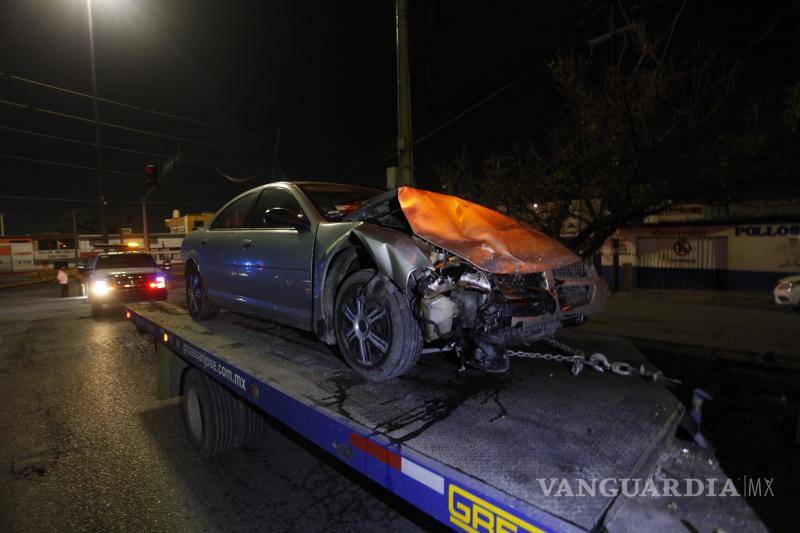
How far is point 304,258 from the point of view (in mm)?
3451

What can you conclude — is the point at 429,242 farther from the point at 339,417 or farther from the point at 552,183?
the point at 552,183

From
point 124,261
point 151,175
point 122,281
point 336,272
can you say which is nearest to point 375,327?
point 336,272

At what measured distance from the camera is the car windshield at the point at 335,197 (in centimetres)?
367

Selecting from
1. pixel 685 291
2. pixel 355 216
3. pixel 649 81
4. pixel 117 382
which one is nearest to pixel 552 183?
pixel 649 81

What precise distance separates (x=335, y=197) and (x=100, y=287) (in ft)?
35.0

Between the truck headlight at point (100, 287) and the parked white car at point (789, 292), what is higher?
the truck headlight at point (100, 287)

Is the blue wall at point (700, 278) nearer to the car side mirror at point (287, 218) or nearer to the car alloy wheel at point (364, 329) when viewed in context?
the car side mirror at point (287, 218)

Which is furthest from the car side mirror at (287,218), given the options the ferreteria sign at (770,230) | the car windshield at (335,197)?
the ferreteria sign at (770,230)

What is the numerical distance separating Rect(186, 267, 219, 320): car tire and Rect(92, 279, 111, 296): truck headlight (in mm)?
8078

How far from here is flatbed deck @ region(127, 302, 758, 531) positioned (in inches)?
60.5

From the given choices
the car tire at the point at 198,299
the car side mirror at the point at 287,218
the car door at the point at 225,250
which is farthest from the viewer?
the car tire at the point at 198,299

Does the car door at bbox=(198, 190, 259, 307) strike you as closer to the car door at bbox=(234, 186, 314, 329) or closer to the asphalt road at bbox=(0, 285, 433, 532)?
the car door at bbox=(234, 186, 314, 329)

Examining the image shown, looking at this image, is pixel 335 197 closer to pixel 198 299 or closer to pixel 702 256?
pixel 198 299

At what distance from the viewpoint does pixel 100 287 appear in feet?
38.3
